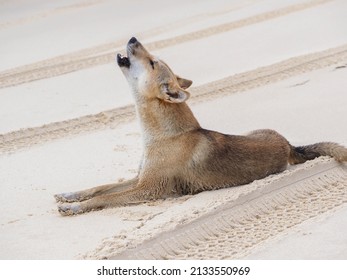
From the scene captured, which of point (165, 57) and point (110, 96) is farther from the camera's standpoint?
point (165, 57)

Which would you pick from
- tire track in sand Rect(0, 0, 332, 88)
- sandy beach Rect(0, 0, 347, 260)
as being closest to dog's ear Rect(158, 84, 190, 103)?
sandy beach Rect(0, 0, 347, 260)

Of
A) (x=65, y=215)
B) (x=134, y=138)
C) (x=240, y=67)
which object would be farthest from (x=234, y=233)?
(x=240, y=67)

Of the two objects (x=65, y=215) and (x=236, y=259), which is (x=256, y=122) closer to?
(x=65, y=215)

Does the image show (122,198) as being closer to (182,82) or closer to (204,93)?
(182,82)

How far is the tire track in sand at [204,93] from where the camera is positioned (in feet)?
27.6

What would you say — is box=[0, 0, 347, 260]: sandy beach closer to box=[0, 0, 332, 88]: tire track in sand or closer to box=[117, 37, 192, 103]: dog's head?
box=[0, 0, 332, 88]: tire track in sand

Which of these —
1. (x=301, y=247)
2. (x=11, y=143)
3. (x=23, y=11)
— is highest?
(x=23, y=11)

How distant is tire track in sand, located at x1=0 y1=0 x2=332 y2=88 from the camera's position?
10.4 meters

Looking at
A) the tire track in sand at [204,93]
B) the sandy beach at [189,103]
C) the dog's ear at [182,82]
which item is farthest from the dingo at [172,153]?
the tire track in sand at [204,93]

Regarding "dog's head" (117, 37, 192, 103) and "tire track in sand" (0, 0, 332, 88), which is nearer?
"dog's head" (117, 37, 192, 103)

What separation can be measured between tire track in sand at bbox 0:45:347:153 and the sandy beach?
19 mm

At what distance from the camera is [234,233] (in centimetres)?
591

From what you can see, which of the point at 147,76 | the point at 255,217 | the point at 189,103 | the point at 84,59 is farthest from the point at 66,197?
the point at 84,59
